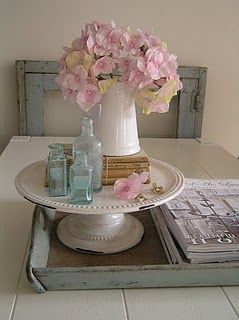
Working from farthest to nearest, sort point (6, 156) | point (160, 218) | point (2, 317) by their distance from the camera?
point (6, 156) → point (160, 218) → point (2, 317)

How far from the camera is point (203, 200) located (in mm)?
918

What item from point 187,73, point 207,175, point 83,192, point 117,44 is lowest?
point 207,175

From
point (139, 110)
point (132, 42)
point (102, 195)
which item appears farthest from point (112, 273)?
point (139, 110)

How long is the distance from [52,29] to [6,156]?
0.68 metres

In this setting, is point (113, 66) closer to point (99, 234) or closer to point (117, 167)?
point (117, 167)

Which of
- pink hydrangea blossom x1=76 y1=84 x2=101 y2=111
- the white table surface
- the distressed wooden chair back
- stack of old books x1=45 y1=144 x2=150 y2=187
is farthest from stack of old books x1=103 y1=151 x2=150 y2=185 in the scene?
the distressed wooden chair back

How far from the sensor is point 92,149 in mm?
719

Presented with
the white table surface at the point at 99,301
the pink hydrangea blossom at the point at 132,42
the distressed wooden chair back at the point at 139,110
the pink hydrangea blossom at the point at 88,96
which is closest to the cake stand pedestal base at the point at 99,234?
the white table surface at the point at 99,301

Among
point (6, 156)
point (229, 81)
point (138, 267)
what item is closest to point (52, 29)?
point (6, 156)

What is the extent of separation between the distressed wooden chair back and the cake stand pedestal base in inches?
41.7

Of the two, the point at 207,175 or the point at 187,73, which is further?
the point at 187,73

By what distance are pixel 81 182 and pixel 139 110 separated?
1.19m

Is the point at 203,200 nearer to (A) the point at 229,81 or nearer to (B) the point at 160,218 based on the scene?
(B) the point at 160,218

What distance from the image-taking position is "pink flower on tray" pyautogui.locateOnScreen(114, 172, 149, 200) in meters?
0.70
